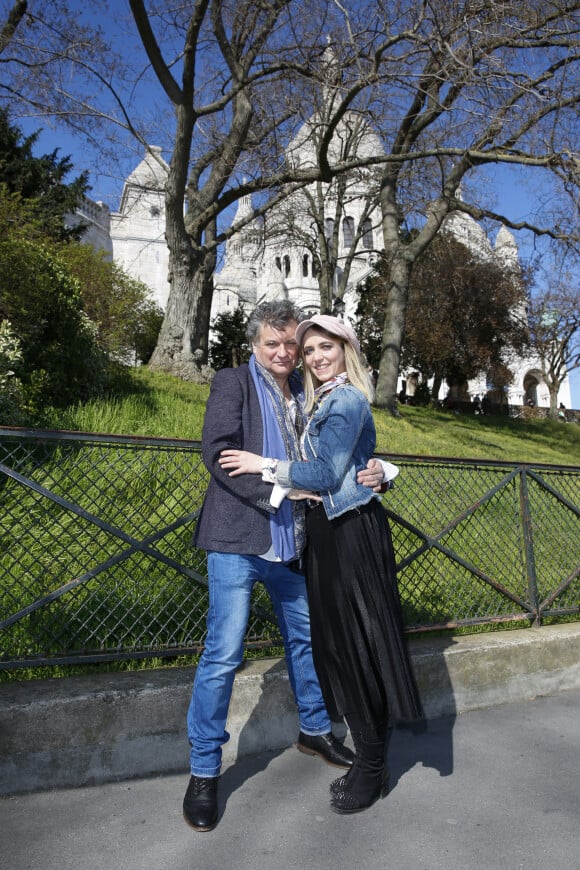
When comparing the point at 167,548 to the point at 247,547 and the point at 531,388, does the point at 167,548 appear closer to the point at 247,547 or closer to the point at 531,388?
the point at 247,547

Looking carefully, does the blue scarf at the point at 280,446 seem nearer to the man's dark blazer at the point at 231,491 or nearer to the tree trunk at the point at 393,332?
the man's dark blazer at the point at 231,491

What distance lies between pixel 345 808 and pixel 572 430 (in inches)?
870

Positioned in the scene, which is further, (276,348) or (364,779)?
(276,348)

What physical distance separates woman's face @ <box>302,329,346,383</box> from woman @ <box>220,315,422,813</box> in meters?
0.06

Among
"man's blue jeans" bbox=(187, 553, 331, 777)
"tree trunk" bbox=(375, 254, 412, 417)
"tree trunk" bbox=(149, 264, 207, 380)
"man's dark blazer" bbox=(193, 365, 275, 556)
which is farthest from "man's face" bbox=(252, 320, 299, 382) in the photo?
"tree trunk" bbox=(375, 254, 412, 417)

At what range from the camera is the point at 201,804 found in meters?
2.43

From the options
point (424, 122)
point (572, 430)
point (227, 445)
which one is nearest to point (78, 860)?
point (227, 445)

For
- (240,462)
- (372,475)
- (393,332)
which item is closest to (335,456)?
(372,475)

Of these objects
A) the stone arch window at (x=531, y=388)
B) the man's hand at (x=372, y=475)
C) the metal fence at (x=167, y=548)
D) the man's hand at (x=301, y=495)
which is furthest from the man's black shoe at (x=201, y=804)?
the stone arch window at (x=531, y=388)

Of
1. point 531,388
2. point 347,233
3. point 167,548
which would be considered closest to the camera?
point 167,548

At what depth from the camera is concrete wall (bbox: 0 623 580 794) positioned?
2.64 meters

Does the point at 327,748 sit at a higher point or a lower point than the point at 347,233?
lower

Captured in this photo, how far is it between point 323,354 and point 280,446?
0.43 m

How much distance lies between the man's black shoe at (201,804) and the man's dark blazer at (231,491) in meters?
0.88
